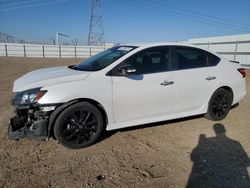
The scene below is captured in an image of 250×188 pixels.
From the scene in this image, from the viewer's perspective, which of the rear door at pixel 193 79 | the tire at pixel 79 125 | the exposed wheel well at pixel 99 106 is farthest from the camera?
the rear door at pixel 193 79

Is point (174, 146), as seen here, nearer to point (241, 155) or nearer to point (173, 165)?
point (173, 165)

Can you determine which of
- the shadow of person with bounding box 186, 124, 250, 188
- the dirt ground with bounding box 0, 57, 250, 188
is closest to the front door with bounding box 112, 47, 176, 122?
the dirt ground with bounding box 0, 57, 250, 188

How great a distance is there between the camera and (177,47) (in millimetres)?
4777

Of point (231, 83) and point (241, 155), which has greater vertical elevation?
point (231, 83)

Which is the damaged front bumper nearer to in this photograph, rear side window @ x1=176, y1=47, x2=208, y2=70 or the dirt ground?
the dirt ground

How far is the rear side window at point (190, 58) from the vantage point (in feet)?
15.6

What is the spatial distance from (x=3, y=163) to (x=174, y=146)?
2.64m

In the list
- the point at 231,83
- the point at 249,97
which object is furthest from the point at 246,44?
the point at 231,83

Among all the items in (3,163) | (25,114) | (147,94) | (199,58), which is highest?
(199,58)

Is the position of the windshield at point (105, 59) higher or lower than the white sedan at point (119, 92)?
higher

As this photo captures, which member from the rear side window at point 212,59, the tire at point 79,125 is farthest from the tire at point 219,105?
the tire at point 79,125

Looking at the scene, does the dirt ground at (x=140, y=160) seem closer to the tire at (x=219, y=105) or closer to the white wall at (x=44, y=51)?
the tire at (x=219, y=105)

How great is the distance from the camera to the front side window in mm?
4320

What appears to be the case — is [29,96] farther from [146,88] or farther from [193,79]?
[193,79]
